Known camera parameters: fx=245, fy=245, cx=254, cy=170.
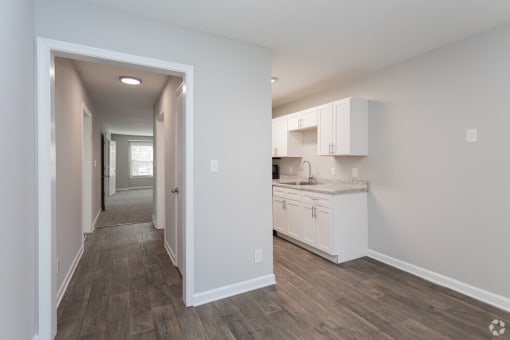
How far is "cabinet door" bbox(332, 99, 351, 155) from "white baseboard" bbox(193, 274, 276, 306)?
191 centimetres

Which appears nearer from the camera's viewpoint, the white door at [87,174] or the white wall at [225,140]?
the white wall at [225,140]

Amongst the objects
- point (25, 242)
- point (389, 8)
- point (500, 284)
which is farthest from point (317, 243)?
point (25, 242)

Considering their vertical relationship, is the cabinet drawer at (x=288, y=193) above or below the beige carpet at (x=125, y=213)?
above

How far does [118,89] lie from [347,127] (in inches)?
143

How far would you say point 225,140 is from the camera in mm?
2402

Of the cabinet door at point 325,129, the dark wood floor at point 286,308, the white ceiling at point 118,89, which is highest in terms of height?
the white ceiling at point 118,89

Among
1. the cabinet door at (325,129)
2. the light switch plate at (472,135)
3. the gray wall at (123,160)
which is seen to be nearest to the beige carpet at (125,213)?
the gray wall at (123,160)

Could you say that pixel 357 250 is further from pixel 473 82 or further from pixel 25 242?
pixel 25 242

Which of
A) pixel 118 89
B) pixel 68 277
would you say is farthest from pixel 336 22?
pixel 68 277

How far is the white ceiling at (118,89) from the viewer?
3.12 metres

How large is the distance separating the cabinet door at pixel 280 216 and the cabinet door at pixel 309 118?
1.28 metres

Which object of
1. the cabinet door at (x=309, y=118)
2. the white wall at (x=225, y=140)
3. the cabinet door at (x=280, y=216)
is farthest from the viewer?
the cabinet door at (x=280, y=216)

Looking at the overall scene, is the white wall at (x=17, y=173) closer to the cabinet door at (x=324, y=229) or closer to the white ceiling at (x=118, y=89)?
the white ceiling at (x=118, y=89)

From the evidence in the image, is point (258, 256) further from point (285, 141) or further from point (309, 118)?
point (285, 141)
